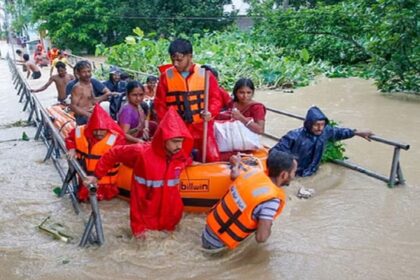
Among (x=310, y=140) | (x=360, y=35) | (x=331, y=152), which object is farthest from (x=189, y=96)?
(x=360, y=35)

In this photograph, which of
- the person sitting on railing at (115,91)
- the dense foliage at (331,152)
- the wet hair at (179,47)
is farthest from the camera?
the person sitting on railing at (115,91)

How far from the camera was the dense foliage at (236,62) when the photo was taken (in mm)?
13422

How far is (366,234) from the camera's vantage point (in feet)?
12.9

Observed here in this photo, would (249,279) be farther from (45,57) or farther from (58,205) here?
(45,57)

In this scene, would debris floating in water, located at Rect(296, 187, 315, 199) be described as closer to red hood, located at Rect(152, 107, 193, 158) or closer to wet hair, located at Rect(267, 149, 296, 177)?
wet hair, located at Rect(267, 149, 296, 177)

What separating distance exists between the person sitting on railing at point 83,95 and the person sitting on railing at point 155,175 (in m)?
2.20

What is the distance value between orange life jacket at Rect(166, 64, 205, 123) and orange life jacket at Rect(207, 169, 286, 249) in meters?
1.29

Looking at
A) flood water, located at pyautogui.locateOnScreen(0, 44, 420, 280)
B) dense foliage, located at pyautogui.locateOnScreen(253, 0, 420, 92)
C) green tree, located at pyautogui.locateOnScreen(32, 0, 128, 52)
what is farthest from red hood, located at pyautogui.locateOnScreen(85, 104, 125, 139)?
green tree, located at pyautogui.locateOnScreen(32, 0, 128, 52)

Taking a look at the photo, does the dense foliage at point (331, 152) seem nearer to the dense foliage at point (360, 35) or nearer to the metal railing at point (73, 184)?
the metal railing at point (73, 184)

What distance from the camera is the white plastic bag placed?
4.55 m

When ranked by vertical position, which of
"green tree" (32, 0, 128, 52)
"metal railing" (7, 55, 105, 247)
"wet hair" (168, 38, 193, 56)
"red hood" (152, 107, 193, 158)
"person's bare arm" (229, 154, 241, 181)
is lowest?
"metal railing" (7, 55, 105, 247)

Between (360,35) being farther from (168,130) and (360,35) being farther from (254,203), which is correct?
(254,203)

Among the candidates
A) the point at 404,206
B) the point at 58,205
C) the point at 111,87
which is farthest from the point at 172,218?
the point at 111,87

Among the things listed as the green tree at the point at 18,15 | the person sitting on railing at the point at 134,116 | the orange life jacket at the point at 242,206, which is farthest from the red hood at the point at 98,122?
the green tree at the point at 18,15
